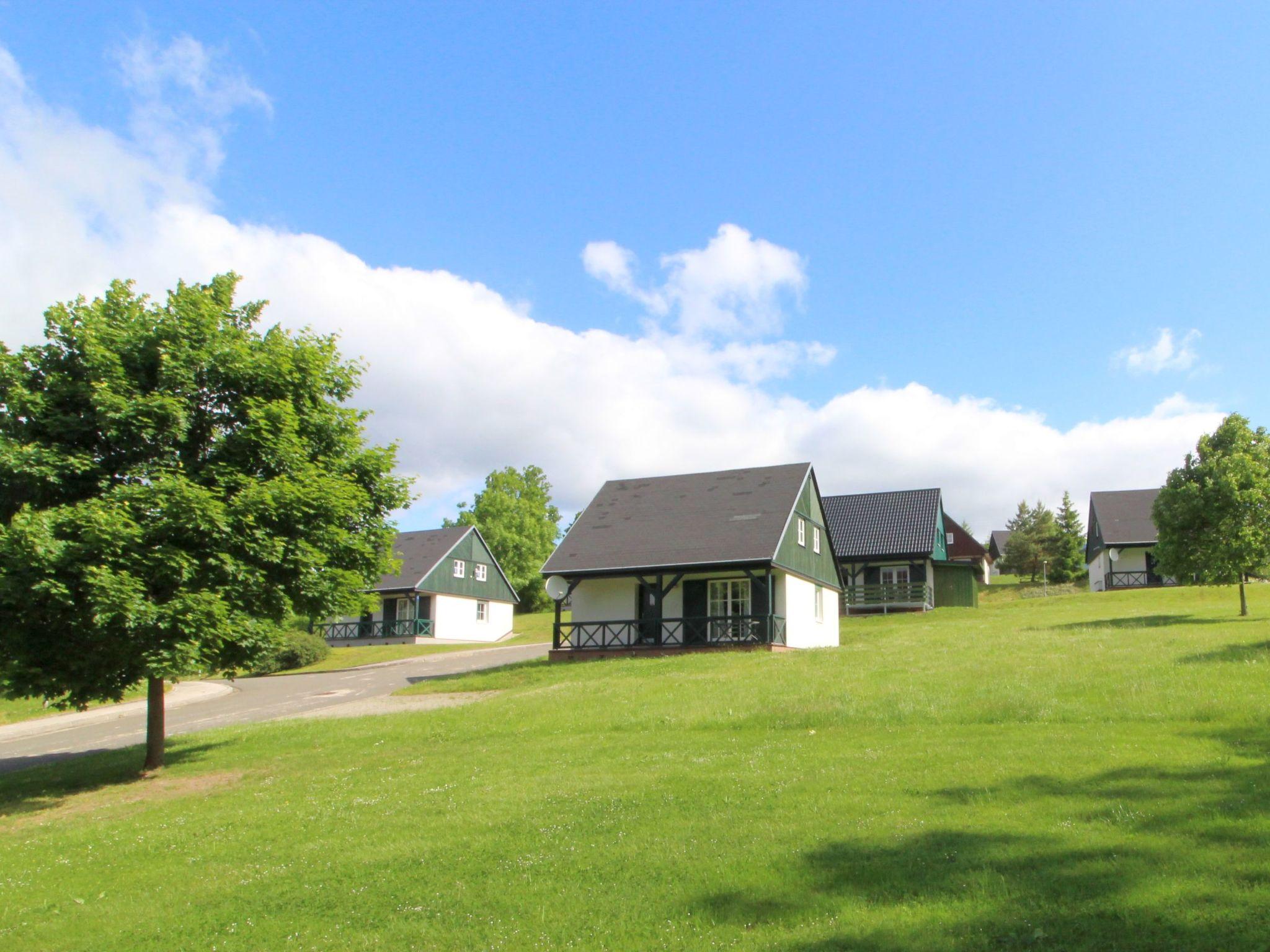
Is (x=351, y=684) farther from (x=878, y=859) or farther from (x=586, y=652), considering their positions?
(x=878, y=859)

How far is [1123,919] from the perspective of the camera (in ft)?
19.1

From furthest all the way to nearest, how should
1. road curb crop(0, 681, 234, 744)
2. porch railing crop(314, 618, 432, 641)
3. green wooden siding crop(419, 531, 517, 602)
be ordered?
green wooden siding crop(419, 531, 517, 602) < porch railing crop(314, 618, 432, 641) < road curb crop(0, 681, 234, 744)

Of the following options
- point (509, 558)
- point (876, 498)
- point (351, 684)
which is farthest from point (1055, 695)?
point (509, 558)

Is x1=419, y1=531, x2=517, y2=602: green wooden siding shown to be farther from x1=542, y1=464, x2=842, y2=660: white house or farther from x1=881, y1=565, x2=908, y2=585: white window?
x1=881, y1=565, x2=908, y2=585: white window

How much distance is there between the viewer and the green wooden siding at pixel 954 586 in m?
49.9

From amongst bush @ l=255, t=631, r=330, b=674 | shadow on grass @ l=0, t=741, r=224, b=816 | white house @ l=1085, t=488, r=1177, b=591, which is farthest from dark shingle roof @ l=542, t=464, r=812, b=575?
white house @ l=1085, t=488, r=1177, b=591

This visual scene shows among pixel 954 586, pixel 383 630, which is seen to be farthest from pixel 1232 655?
pixel 383 630

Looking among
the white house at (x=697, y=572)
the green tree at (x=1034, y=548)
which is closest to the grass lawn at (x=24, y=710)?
the white house at (x=697, y=572)

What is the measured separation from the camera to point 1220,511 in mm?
27500

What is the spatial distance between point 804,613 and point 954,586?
21266 millimetres

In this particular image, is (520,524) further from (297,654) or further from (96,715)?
(96,715)

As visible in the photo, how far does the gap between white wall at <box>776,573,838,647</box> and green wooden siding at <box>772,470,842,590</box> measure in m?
0.38

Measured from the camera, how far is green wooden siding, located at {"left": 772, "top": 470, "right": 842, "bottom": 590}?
30.2 meters

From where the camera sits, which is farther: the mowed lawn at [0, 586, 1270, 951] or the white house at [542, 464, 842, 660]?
the white house at [542, 464, 842, 660]
